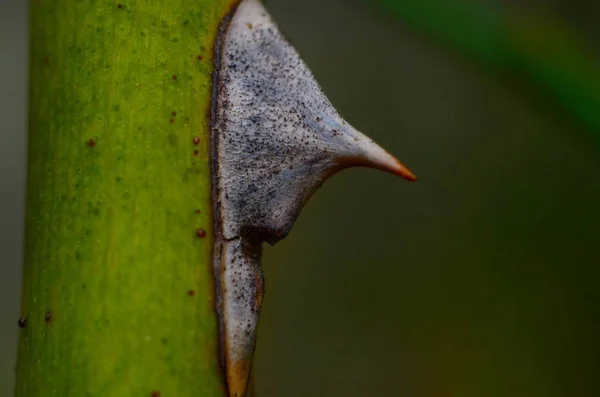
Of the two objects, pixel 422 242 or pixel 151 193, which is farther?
pixel 422 242

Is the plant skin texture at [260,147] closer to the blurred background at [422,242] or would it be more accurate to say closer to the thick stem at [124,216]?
the thick stem at [124,216]

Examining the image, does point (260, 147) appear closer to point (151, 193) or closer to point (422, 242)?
point (151, 193)

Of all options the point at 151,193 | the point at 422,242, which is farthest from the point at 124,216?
the point at 422,242

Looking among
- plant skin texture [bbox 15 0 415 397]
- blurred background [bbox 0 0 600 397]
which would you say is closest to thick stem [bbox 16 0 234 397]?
plant skin texture [bbox 15 0 415 397]

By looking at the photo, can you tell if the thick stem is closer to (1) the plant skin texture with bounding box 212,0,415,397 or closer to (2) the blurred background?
(1) the plant skin texture with bounding box 212,0,415,397

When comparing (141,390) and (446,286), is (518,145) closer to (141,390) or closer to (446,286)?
(446,286)

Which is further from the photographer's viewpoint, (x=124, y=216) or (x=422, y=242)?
(x=422, y=242)

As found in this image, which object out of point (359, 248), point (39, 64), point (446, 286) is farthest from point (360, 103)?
point (39, 64)
